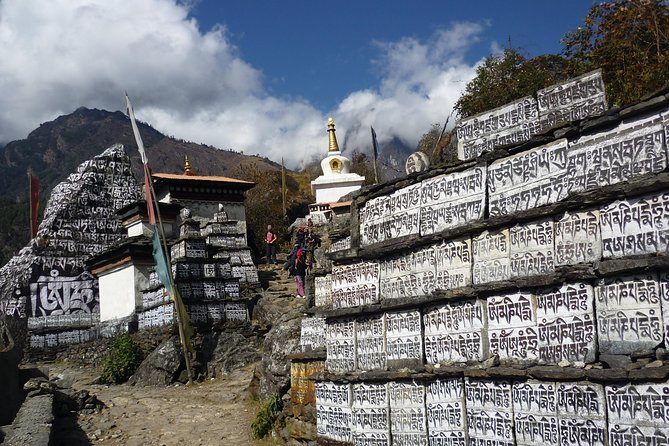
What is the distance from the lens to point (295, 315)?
1156cm

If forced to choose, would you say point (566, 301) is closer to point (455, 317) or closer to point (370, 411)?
point (455, 317)

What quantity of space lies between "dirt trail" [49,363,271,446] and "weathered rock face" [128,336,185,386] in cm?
33

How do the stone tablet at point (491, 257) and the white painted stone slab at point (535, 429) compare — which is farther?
the stone tablet at point (491, 257)

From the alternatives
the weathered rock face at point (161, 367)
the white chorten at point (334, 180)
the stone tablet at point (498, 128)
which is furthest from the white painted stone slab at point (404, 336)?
the white chorten at point (334, 180)

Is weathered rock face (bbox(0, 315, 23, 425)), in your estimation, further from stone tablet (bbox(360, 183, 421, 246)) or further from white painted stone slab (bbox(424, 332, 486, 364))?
white painted stone slab (bbox(424, 332, 486, 364))

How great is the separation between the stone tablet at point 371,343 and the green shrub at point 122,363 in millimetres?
10406

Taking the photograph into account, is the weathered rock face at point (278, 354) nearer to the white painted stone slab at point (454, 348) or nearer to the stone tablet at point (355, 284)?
the stone tablet at point (355, 284)

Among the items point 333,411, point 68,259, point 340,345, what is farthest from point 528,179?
point 68,259

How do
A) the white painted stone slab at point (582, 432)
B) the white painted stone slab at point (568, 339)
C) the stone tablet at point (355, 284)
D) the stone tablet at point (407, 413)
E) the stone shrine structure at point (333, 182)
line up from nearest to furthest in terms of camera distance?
1. the white painted stone slab at point (582, 432)
2. the white painted stone slab at point (568, 339)
3. the stone tablet at point (407, 413)
4. the stone tablet at point (355, 284)
5. the stone shrine structure at point (333, 182)

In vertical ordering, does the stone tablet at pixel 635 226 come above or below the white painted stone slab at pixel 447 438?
above

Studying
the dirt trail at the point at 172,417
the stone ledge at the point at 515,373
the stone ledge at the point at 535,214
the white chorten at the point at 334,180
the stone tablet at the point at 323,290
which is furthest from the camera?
the white chorten at the point at 334,180

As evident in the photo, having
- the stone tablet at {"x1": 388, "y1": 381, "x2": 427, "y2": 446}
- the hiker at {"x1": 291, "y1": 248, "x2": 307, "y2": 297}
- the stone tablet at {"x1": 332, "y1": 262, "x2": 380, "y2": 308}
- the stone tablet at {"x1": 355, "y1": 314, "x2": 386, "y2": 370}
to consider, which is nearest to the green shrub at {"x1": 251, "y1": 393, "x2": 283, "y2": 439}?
the stone tablet at {"x1": 332, "y1": 262, "x2": 380, "y2": 308}

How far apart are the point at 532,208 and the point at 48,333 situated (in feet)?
70.1

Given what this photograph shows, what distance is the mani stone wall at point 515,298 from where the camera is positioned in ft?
17.6
